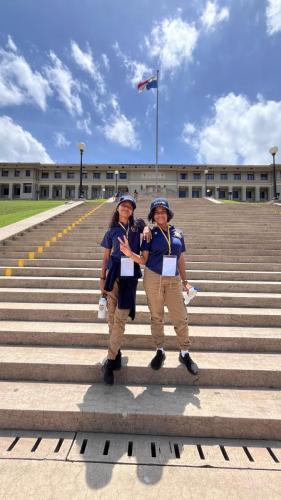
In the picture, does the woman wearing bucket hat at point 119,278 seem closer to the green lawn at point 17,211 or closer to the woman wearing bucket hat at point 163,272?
the woman wearing bucket hat at point 163,272

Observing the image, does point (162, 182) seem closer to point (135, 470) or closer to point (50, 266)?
point (50, 266)

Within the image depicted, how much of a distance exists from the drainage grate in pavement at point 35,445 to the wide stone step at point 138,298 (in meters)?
2.37

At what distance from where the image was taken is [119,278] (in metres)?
2.96

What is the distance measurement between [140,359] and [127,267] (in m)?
1.26

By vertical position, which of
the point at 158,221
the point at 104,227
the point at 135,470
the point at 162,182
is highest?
the point at 162,182

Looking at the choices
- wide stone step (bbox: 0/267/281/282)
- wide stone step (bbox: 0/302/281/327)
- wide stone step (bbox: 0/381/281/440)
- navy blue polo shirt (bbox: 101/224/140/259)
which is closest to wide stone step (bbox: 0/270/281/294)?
wide stone step (bbox: 0/267/281/282)

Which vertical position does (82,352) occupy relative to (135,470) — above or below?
above

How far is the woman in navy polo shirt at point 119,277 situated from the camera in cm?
294

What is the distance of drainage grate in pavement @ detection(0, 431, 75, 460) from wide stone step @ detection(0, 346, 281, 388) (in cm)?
66

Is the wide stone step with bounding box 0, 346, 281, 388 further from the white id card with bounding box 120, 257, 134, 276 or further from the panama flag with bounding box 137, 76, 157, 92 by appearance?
the panama flag with bounding box 137, 76, 157, 92

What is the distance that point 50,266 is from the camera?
657 centimetres

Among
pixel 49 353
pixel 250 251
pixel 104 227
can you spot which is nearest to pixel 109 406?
pixel 49 353

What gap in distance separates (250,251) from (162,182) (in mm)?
54578

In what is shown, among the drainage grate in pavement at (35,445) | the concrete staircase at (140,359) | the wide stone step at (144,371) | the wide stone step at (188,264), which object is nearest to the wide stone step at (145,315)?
the concrete staircase at (140,359)
